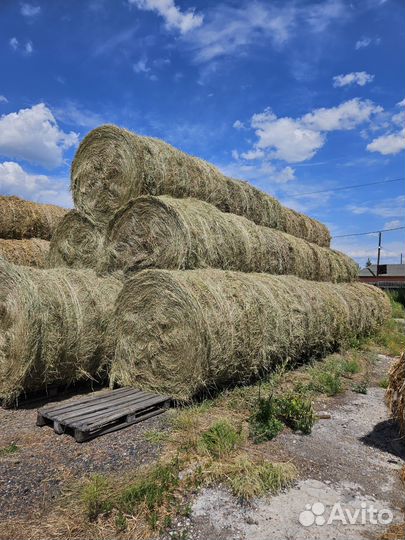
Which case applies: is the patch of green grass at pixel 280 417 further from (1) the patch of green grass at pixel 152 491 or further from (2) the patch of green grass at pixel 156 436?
(1) the patch of green grass at pixel 152 491

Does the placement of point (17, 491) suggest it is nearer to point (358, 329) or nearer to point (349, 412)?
point (349, 412)

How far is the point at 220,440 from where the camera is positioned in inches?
186

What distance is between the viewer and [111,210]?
851cm

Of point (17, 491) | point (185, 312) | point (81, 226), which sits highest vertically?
point (81, 226)

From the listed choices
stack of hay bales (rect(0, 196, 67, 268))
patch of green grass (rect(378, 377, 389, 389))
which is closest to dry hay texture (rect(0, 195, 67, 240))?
stack of hay bales (rect(0, 196, 67, 268))

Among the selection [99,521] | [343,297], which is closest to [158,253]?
[99,521]

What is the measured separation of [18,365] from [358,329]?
28.6 feet

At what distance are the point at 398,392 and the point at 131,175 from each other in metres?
5.52

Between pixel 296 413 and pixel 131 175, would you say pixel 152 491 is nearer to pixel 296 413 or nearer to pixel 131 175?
pixel 296 413

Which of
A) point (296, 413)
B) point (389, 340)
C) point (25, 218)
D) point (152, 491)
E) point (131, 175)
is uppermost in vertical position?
point (131, 175)

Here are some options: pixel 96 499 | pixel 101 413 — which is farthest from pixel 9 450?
pixel 96 499

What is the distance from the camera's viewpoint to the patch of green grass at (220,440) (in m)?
4.60

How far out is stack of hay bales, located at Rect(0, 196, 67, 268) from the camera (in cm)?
1012

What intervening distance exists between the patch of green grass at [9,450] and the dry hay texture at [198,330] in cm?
217
